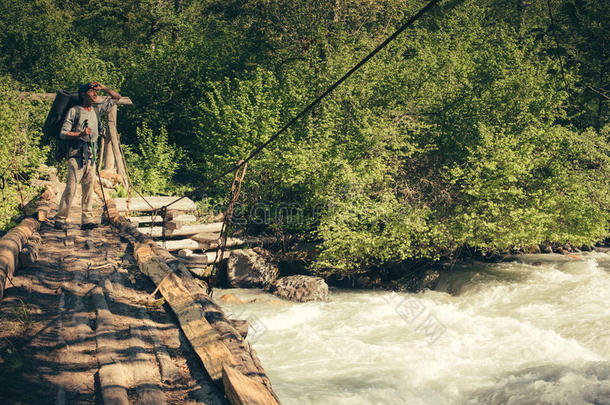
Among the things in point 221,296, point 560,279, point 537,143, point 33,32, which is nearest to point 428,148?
point 537,143

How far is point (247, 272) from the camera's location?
44.1 ft

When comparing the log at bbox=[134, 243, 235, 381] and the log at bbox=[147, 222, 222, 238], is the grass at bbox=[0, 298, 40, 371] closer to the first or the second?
the log at bbox=[134, 243, 235, 381]

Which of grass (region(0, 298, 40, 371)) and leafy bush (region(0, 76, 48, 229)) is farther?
leafy bush (region(0, 76, 48, 229))

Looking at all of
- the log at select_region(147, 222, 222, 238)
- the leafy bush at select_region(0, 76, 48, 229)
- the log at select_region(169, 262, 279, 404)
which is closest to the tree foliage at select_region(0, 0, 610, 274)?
the log at select_region(147, 222, 222, 238)

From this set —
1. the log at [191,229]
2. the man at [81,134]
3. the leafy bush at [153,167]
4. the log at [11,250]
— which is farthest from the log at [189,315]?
the leafy bush at [153,167]

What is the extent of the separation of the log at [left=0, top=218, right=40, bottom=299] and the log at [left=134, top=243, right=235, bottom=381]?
1.28 m

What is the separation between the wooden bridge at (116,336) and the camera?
2.98 metres

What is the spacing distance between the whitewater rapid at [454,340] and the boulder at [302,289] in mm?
289

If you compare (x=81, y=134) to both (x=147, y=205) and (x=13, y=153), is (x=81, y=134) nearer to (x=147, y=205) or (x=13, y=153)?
(x=147, y=205)

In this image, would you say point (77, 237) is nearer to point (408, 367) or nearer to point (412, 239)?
point (408, 367)

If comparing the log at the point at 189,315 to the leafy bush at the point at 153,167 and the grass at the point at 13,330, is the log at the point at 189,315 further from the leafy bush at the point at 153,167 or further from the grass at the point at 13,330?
the leafy bush at the point at 153,167

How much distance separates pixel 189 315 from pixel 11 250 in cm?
228

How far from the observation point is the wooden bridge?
2.98m

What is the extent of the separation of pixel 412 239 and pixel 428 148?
10.1 feet
